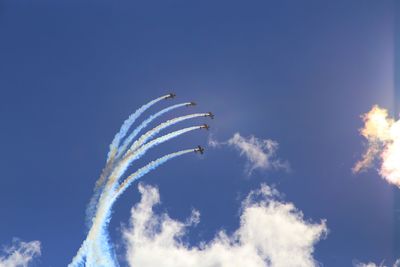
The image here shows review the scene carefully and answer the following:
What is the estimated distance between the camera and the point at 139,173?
12212 cm

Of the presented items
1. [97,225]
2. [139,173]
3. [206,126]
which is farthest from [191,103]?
[97,225]

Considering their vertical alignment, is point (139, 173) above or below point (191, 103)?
below

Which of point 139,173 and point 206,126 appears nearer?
point 139,173

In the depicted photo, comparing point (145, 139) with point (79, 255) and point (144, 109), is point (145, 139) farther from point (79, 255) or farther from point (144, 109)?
point (79, 255)

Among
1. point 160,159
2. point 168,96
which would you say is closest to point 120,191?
point 160,159

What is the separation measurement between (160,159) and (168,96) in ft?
76.3

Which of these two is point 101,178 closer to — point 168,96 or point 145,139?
point 145,139

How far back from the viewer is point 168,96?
140500 millimetres

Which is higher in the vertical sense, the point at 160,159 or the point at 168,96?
the point at 168,96

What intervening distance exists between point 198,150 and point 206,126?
982cm

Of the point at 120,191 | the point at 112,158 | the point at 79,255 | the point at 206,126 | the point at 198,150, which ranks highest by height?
the point at 206,126

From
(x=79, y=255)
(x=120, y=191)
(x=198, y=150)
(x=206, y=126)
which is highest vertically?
(x=206, y=126)

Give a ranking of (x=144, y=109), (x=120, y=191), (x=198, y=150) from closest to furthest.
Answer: (x=120, y=191)
(x=144, y=109)
(x=198, y=150)

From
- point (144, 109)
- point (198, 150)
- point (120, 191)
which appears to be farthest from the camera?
point (198, 150)
